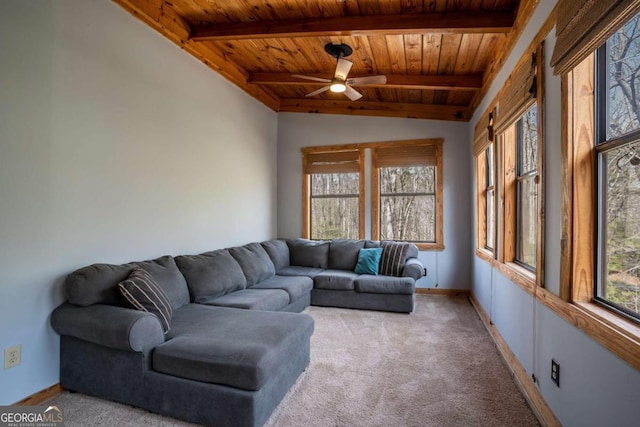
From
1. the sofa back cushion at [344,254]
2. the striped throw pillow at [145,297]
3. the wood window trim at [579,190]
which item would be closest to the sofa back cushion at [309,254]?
the sofa back cushion at [344,254]

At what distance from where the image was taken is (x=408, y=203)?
5.37m

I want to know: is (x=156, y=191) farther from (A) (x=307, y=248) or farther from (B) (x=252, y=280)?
(A) (x=307, y=248)

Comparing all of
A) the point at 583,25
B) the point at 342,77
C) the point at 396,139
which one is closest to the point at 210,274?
the point at 342,77

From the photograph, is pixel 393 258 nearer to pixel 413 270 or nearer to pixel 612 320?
pixel 413 270

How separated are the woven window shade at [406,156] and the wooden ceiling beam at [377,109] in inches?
19.7

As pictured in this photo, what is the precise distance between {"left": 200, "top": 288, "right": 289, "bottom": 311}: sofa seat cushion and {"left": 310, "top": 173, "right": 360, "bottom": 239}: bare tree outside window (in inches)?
89.7

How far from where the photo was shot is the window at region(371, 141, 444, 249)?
17.0ft

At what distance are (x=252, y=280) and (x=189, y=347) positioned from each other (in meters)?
1.85

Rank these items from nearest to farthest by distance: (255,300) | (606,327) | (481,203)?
(606,327) < (255,300) < (481,203)

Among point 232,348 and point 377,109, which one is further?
point 377,109

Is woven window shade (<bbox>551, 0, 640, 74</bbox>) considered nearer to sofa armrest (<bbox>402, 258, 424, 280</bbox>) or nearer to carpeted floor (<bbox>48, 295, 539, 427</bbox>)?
carpeted floor (<bbox>48, 295, 539, 427</bbox>)

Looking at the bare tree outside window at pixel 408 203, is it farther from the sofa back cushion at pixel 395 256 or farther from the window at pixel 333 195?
the sofa back cushion at pixel 395 256

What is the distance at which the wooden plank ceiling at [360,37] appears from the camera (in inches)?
112

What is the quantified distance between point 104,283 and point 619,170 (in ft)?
10.3
